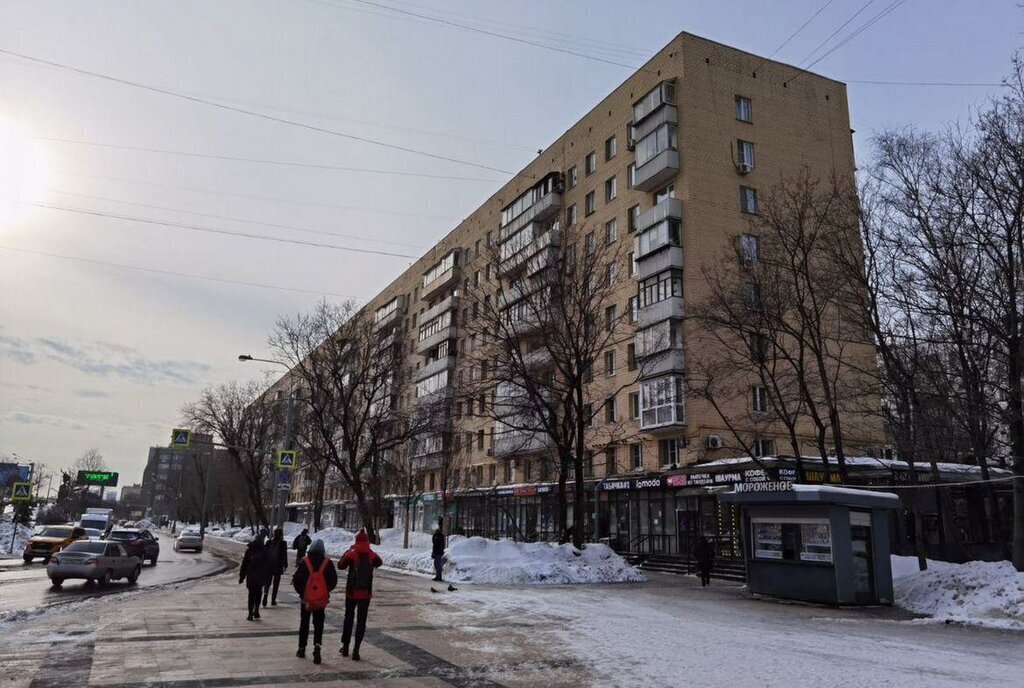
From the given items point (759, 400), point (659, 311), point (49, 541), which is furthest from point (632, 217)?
point (49, 541)

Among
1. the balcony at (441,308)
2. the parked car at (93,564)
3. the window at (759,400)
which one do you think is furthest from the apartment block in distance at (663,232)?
the parked car at (93,564)

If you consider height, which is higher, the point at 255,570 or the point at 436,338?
the point at 436,338

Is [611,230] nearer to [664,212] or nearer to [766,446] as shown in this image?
[664,212]

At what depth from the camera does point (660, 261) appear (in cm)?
3841

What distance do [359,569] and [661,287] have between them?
30.5 m

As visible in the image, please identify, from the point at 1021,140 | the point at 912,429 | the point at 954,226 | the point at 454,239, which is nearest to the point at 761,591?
the point at 912,429

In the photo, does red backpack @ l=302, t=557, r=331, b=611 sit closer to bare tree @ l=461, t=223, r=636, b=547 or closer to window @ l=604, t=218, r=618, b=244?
bare tree @ l=461, t=223, r=636, b=547

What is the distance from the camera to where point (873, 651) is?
434 inches

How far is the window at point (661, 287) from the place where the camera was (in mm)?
37531

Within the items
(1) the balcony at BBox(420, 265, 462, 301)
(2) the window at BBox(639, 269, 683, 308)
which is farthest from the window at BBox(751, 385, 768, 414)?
(1) the balcony at BBox(420, 265, 462, 301)

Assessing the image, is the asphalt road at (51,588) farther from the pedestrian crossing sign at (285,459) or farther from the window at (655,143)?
the window at (655,143)

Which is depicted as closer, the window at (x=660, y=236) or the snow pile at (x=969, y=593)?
the snow pile at (x=969, y=593)

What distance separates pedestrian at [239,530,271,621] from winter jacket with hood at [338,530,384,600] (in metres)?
4.73

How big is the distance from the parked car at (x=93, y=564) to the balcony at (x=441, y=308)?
40194 millimetres
